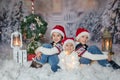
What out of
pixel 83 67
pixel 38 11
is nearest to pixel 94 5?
pixel 38 11

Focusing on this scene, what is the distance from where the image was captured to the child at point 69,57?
332cm

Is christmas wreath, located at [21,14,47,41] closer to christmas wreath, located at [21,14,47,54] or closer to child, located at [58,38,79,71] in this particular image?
christmas wreath, located at [21,14,47,54]

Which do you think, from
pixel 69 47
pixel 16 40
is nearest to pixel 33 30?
pixel 16 40

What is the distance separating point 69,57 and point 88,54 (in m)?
0.23

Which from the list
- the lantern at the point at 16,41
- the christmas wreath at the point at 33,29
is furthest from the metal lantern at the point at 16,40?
the christmas wreath at the point at 33,29

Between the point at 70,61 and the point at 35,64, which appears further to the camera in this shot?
the point at 35,64

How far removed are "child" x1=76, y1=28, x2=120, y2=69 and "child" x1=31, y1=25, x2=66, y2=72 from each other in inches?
8.0

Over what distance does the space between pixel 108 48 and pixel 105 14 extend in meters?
0.99

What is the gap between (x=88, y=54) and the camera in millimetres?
3424

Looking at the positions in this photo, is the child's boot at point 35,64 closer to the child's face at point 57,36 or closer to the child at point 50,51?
the child at point 50,51

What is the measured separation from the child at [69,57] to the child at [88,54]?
0.40ft

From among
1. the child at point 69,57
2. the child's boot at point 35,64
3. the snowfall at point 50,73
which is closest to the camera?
the snowfall at point 50,73

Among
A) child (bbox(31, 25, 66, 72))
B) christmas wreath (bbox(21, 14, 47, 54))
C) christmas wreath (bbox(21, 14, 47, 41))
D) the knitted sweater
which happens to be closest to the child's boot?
child (bbox(31, 25, 66, 72))

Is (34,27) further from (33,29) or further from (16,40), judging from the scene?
(16,40)
